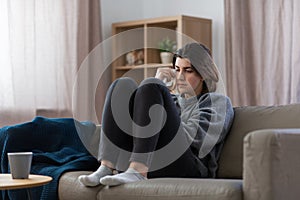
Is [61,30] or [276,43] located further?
[61,30]

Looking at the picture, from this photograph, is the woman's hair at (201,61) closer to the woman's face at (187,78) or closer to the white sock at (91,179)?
the woman's face at (187,78)

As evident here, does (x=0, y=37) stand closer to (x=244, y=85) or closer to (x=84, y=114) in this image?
(x=84, y=114)

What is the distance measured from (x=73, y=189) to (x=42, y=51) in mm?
2195

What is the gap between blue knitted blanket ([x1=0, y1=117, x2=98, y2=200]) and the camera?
8.92 feet

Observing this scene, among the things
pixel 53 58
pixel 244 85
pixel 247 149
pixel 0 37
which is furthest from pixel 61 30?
pixel 247 149

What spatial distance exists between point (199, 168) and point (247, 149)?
0.60 metres

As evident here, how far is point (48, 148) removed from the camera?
2.98 metres

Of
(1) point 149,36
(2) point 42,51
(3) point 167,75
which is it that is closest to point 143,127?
(3) point 167,75

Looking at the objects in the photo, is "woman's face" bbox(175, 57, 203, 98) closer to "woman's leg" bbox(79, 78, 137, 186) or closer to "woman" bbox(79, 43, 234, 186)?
"woman" bbox(79, 43, 234, 186)

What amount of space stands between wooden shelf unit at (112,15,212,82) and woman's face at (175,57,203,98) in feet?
5.81

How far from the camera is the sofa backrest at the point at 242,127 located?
105 inches

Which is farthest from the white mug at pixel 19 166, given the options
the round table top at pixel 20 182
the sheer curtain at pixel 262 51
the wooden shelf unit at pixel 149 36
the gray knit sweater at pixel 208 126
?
the wooden shelf unit at pixel 149 36

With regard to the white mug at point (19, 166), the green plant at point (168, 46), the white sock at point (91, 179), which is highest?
the green plant at point (168, 46)

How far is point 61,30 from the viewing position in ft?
15.4
